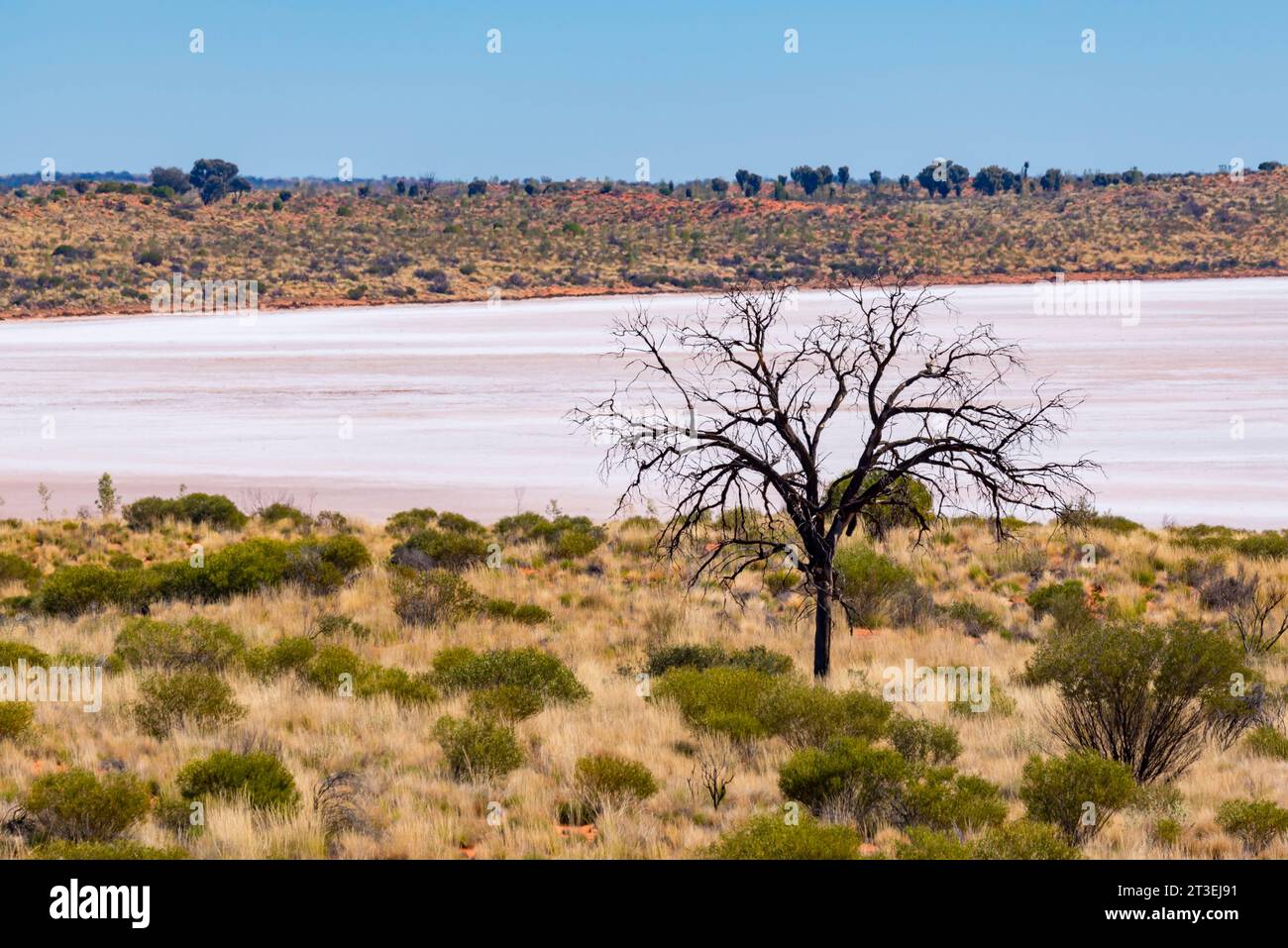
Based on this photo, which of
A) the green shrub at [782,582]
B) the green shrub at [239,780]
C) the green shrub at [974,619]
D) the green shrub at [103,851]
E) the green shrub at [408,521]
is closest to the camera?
the green shrub at [103,851]

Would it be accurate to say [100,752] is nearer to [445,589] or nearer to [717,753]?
[717,753]

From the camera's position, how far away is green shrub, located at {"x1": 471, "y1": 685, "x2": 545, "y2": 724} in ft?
35.9

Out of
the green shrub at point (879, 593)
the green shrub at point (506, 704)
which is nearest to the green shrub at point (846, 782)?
the green shrub at point (506, 704)

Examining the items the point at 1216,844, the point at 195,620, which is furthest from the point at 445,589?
the point at 1216,844

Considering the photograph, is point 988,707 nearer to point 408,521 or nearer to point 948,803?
point 948,803

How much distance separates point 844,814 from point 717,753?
5.57ft

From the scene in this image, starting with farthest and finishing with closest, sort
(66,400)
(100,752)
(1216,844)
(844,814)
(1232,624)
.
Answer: (66,400) → (1232,624) → (100,752) → (844,814) → (1216,844)

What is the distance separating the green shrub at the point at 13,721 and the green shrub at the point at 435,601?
6179 millimetres

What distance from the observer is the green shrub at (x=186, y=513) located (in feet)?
78.9

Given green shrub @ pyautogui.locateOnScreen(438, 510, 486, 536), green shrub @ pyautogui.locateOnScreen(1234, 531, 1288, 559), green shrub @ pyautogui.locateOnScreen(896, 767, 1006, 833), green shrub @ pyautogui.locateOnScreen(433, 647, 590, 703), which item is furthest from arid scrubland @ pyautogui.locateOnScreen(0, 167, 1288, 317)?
green shrub @ pyautogui.locateOnScreen(896, 767, 1006, 833)

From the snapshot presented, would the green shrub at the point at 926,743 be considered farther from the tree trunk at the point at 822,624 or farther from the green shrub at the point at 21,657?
the green shrub at the point at 21,657

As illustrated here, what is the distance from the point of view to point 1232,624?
16328mm

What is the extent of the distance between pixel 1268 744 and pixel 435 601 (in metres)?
9.64

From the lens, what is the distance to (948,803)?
330 inches
